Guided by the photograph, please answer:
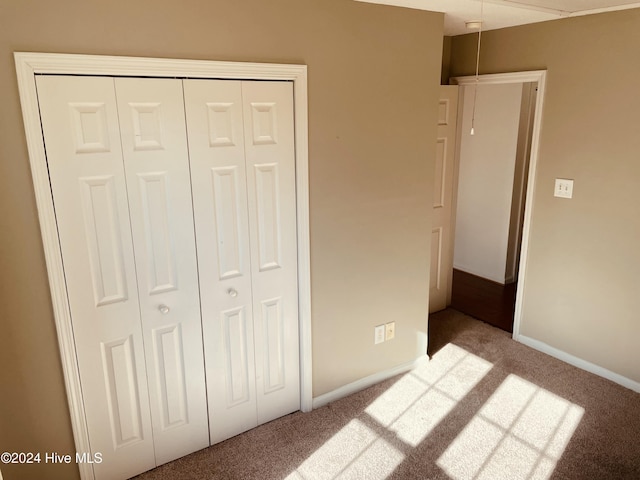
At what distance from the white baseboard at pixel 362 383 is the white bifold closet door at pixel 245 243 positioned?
0.23 meters

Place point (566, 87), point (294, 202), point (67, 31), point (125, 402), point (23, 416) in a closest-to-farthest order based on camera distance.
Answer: point (67, 31)
point (23, 416)
point (125, 402)
point (294, 202)
point (566, 87)

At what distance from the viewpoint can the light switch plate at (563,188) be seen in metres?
3.01

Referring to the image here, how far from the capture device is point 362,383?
2.89 metres

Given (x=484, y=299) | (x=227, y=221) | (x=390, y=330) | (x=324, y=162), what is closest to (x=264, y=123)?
(x=324, y=162)

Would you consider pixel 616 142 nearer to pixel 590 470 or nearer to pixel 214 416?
pixel 590 470

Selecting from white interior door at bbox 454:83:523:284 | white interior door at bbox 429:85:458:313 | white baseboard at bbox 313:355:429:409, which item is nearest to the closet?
white baseboard at bbox 313:355:429:409

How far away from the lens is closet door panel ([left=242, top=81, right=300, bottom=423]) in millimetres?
2203

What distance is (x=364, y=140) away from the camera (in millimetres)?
2521

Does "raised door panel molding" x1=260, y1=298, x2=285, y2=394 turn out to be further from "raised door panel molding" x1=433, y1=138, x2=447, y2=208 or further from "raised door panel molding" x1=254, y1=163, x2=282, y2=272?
"raised door panel molding" x1=433, y1=138, x2=447, y2=208

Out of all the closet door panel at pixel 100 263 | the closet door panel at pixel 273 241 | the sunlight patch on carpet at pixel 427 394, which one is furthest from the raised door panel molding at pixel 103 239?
the sunlight patch on carpet at pixel 427 394

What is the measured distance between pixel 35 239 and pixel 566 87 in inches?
120

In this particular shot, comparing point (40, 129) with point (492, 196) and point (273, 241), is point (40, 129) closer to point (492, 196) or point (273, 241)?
point (273, 241)

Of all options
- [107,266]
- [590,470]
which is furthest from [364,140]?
[590,470]

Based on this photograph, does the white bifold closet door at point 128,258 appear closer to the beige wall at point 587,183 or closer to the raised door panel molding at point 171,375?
the raised door panel molding at point 171,375
